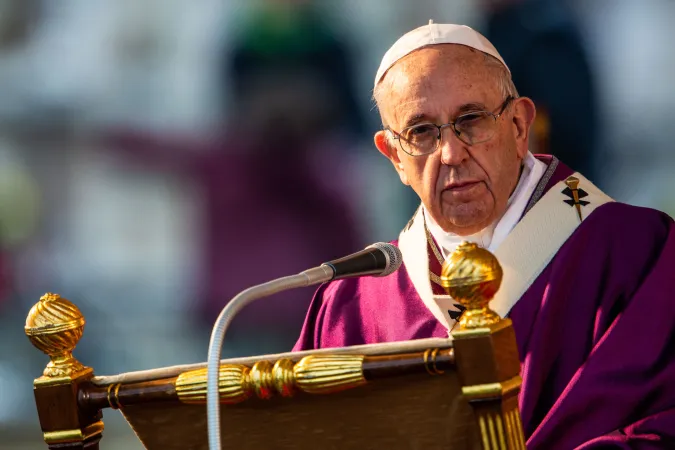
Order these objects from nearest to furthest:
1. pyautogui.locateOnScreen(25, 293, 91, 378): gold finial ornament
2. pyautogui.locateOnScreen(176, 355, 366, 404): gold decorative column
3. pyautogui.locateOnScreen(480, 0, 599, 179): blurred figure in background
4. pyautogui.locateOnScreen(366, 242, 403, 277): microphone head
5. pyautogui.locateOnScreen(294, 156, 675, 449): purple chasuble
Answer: pyautogui.locateOnScreen(176, 355, 366, 404): gold decorative column → pyautogui.locateOnScreen(366, 242, 403, 277): microphone head → pyautogui.locateOnScreen(25, 293, 91, 378): gold finial ornament → pyautogui.locateOnScreen(294, 156, 675, 449): purple chasuble → pyautogui.locateOnScreen(480, 0, 599, 179): blurred figure in background

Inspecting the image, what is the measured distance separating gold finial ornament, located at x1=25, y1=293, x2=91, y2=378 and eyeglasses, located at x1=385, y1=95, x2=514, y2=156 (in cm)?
110

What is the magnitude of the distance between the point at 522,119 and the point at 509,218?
10.9 inches

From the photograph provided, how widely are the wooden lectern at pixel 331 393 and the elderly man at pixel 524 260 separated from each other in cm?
54

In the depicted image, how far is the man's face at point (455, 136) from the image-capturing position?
296 centimetres

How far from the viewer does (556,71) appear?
486cm

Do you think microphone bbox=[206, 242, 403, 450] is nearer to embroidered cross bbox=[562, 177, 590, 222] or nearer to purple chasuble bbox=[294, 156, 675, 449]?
purple chasuble bbox=[294, 156, 675, 449]

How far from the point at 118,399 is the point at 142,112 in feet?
11.5

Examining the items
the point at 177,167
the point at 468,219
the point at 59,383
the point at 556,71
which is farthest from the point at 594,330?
the point at 177,167

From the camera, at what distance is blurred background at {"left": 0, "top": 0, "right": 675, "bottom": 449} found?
5379 millimetres

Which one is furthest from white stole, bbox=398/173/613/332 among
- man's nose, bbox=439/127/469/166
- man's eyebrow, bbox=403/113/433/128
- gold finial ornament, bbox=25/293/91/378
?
gold finial ornament, bbox=25/293/91/378

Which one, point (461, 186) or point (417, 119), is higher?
point (417, 119)

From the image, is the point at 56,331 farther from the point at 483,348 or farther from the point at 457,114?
the point at 457,114

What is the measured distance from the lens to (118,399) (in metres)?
2.23

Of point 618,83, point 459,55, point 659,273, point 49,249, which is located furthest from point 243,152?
point 659,273
